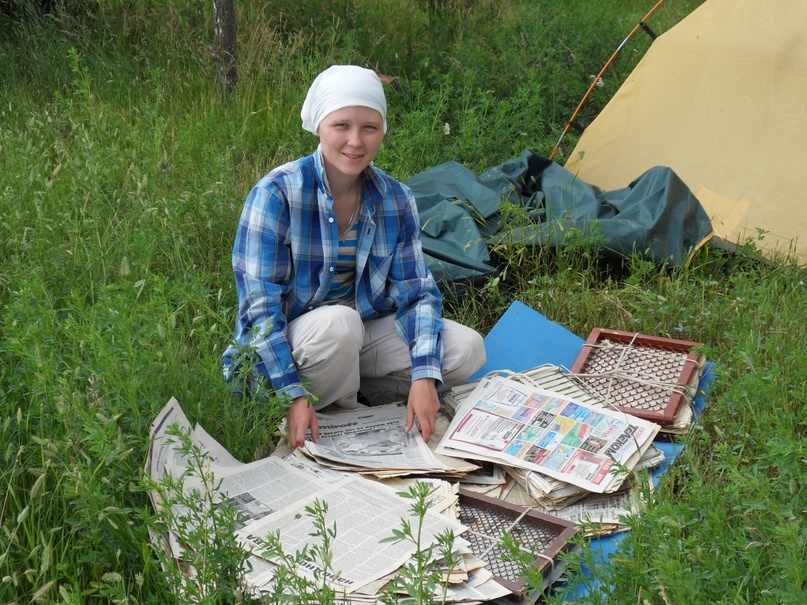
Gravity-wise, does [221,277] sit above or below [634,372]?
above

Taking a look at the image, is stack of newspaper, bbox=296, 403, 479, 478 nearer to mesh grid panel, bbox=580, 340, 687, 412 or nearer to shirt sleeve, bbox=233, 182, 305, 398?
shirt sleeve, bbox=233, 182, 305, 398

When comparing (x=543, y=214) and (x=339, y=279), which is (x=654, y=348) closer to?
(x=543, y=214)

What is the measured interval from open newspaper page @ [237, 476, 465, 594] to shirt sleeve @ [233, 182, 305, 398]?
446 mm

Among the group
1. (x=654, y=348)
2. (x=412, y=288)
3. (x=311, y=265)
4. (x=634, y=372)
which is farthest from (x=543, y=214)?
(x=311, y=265)

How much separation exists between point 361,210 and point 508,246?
1.06m

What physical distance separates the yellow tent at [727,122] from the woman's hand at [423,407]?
2053 millimetres

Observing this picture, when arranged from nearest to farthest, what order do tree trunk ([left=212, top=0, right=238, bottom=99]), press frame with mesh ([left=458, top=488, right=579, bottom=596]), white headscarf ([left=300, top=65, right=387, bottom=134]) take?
press frame with mesh ([left=458, top=488, right=579, bottom=596]) < white headscarf ([left=300, top=65, right=387, bottom=134]) < tree trunk ([left=212, top=0, right=238, bottom=99])

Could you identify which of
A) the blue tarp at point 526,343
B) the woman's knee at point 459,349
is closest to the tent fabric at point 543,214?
the blue tarp at point 526,343

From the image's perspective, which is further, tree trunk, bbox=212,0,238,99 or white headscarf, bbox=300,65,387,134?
tree trunk, bbox=212,0,238,99

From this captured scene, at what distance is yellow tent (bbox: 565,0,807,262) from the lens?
4.57 meters

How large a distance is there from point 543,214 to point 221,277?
61.7 inches

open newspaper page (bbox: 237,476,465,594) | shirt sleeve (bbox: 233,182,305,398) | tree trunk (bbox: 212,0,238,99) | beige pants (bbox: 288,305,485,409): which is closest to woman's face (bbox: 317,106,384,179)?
shirt sleeve (bbox: 233,182,305,398)

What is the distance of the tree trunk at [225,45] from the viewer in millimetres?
5590

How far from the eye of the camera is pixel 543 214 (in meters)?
4.45
